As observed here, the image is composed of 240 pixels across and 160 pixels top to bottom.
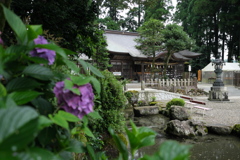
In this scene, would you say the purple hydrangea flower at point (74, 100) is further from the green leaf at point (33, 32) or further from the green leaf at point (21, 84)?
the green leaf at point (33, 32)

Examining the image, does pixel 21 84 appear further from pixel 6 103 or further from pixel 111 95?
pixel 111 95

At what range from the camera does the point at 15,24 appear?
25.0 inches

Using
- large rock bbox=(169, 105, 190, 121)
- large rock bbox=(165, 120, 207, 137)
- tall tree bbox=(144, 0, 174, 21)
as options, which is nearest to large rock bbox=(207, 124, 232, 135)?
large rock bbox=(165, 120, 207, 137)

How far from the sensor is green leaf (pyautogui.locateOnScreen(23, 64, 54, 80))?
658 mm

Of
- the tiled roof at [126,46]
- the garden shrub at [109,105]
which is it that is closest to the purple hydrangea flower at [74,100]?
the garden shrub at [109,105]

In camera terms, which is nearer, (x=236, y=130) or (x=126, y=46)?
(x=236, y=130)

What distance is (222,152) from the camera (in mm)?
4488

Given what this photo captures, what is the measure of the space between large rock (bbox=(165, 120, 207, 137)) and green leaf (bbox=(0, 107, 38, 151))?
5564 mm

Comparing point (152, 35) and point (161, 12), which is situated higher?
point (161, 12)

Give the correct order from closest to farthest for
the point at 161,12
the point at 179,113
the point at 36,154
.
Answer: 1. the point at 36,154
2. the point at 179,113
3. the point at 161,12

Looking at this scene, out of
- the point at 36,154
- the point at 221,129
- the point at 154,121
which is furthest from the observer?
the point at 154,121

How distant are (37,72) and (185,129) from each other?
550 centimetres

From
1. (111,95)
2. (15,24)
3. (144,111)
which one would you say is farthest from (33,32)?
(144,111)

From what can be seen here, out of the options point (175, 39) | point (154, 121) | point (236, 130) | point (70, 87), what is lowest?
point (154, 121)
